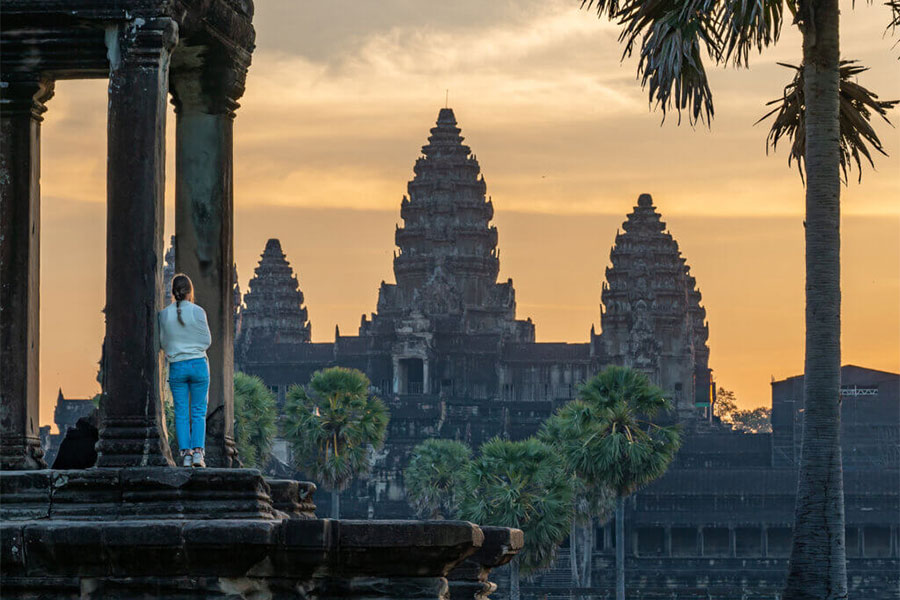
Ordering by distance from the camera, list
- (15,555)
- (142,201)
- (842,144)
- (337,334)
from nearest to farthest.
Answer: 1. (15,555)
2. (142,201)
3. (842,144)
4. (337,334)

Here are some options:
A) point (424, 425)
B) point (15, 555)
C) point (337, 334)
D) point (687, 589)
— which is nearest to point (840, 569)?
point (15, 555)

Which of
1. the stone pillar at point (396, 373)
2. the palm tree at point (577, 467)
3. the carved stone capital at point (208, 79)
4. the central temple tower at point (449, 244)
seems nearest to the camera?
the carved stone capital at point (208, 79)

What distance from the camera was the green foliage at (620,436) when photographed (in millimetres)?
53156

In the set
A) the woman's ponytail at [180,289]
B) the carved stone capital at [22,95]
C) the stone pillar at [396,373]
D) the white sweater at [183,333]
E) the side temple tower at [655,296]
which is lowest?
the white sweater at [183,333]

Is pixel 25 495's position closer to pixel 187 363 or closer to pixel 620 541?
pixel 187 363

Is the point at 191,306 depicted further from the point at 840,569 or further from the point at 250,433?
the point at 250,433

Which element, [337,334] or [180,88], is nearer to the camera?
[180,88]

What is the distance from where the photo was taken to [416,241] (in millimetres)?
124938

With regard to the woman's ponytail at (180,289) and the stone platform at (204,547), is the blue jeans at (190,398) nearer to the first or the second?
the woman's ponytail at (180,289)

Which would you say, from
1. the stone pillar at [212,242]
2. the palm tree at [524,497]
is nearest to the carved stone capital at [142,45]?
the stone pillar at [212,242]

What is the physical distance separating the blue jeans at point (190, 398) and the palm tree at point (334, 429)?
5165 centimetres

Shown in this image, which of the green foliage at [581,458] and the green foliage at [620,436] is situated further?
the green foliage at [581,458]

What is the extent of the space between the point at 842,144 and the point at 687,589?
179ft

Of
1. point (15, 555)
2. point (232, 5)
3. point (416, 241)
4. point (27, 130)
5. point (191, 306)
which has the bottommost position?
point (15, 555)
